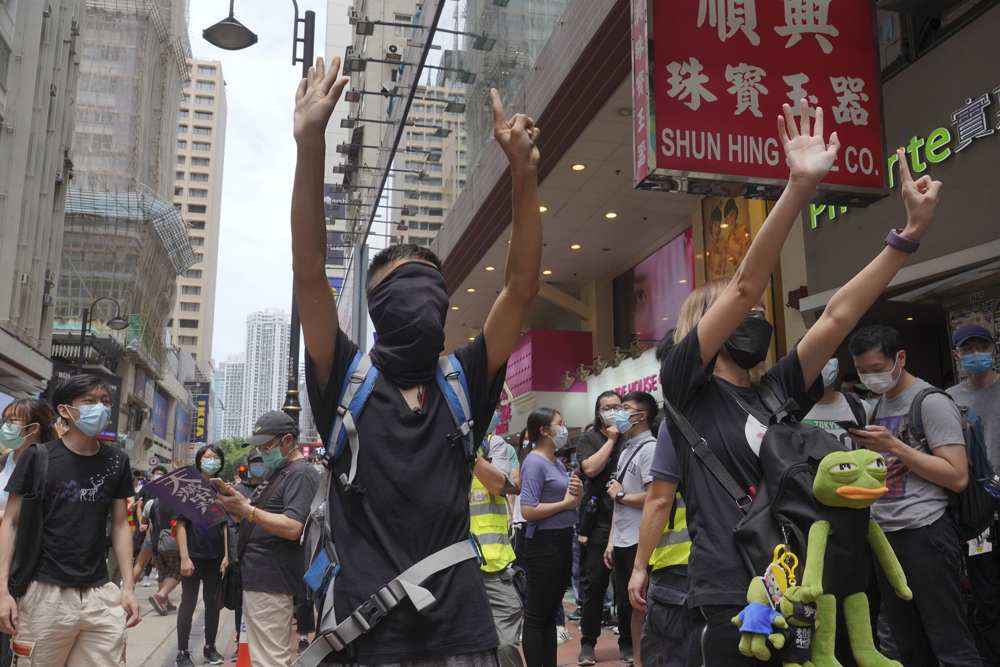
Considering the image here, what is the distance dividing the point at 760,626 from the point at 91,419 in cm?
381

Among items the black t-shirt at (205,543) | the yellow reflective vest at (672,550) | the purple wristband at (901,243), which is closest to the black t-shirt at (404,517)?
the purple wristband at (901,243)

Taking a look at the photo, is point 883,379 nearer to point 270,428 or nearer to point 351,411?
point 351,411

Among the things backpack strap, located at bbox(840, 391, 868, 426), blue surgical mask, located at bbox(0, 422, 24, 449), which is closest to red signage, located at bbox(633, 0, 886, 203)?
backpack strap, located at bbox(840, 391, 868, 426)

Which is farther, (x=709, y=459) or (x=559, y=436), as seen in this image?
(x=559, y=436)

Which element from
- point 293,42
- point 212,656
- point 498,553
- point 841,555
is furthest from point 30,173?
point 841,555

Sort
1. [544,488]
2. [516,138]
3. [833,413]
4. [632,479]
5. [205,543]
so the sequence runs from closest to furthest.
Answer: [516,138] → [833,413] → [632,479] → [544,488] → [205,543]

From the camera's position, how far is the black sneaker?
26.7 feet

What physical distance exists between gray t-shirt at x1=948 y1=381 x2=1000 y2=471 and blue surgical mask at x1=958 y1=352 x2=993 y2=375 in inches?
5.6

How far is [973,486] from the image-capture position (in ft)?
13.8

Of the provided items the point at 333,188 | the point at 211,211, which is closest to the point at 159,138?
the point at 333,188

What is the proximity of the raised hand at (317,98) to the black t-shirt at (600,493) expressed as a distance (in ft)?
17.7

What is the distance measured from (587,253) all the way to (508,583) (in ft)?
47.1

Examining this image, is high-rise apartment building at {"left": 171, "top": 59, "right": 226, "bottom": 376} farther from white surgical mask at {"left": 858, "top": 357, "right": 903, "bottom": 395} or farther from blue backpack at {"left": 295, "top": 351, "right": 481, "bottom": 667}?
blue backpack at {"left": 295, "top": 351, "right": 481, "bottom": 667}

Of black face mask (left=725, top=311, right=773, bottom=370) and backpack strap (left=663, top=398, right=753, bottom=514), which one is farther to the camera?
black face mask (left=725, top=311, right=773, bottom=370)
